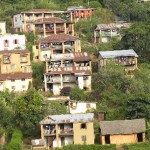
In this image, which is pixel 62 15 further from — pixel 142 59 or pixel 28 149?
pixel 28 149

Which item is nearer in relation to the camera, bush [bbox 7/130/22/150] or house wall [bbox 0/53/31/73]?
bush [bbox 7/130/22/150]

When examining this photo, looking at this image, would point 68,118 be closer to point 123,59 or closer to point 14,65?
point 123,59

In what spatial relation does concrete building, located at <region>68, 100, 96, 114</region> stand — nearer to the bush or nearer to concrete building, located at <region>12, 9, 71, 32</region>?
the bush

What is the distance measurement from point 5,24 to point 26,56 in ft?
39.6

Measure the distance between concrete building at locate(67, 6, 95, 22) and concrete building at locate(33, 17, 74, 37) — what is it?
560 cm

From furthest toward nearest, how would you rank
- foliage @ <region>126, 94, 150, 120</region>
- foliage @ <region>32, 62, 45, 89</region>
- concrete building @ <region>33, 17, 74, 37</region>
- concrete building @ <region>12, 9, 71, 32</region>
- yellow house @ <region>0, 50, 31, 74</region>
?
1. concrete building @ <region>12, 9, 71, 32</region>
2. concrete building @ <region>33, 17, 74, 37</region>
3. yellow house @ <region>0, 50, 31, 74</region>
4. foliage @ <region>32, 62, 45, 89</region>
5. foliage @ <region>126, 94, 150, 120</region>

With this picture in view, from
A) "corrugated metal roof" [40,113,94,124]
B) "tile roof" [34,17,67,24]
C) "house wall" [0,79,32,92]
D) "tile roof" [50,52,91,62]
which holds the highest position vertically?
"tile roof" [34,17,67,24]

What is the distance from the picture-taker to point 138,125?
3694 centimetres

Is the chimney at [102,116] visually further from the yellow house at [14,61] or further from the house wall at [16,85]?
the yellow house at [14,61]

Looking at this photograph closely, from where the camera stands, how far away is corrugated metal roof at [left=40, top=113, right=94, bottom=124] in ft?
120

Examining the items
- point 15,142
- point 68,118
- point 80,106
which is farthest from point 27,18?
point 15,142

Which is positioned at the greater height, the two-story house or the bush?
the two-story house

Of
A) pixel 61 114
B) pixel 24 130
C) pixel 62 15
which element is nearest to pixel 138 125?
pixel 61 114

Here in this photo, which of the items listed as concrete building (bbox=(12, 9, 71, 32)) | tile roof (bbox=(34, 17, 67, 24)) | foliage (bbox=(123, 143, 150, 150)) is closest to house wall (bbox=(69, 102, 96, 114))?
foliage (bbox=(123, 143, 150, 150))
